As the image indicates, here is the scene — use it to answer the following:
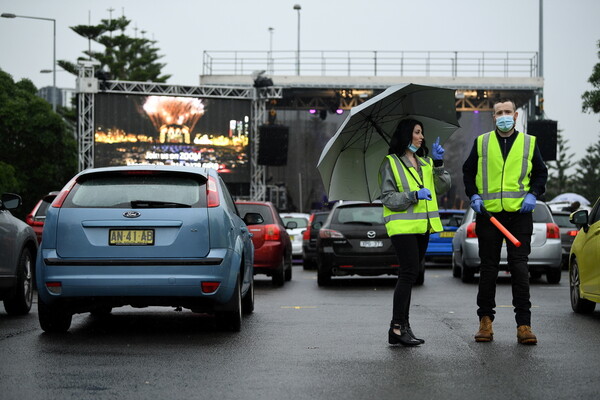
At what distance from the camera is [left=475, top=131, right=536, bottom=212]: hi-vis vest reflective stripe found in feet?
28.8

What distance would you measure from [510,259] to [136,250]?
3.11 m

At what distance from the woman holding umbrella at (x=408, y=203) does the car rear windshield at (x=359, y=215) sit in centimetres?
906

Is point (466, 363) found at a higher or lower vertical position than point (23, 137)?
lower

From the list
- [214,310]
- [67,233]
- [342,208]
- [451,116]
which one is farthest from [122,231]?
[342,208]

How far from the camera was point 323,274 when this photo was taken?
18.5 metres

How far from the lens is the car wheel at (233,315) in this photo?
963 centimetres

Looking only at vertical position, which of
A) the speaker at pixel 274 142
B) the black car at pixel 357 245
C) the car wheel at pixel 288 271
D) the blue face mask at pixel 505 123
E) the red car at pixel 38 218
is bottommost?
the car wheel at pixel 288 271

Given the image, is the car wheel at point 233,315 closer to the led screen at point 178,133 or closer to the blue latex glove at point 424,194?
the blue latex glove at point 424,194

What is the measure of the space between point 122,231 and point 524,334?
3445mm

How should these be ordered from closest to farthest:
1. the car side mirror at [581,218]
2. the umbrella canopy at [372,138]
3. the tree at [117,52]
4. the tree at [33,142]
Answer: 1. the umbrella canopy at [372,138]
2. the car side mirror at [581,218]
3. the tree at [33,142]
4. the tree at [117,52]

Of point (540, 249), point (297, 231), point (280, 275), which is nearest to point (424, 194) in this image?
point (280, 275)

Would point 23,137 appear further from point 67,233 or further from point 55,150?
point 67,233

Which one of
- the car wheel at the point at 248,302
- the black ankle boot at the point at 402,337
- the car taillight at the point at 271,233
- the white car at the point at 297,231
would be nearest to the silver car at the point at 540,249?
the car taillight at the point at 271,233

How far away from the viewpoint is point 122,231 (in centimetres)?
Answer: 923
